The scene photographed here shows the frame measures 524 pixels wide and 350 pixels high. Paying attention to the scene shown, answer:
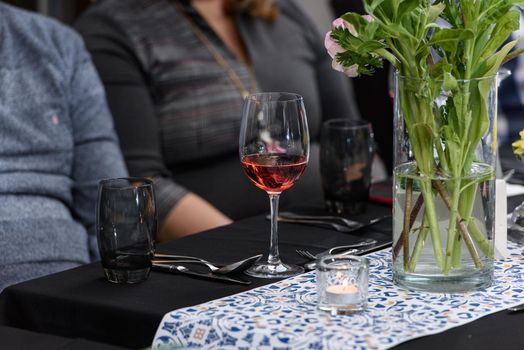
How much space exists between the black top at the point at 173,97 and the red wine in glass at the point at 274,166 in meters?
0.97

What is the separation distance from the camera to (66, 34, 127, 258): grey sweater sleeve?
1835 millimetres

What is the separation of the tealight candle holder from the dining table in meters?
0.09

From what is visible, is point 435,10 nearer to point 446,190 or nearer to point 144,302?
point 446,190

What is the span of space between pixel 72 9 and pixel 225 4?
1025 millimetres

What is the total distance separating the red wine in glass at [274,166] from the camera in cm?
112

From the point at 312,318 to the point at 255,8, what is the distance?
66.4 inches

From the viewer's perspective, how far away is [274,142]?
3.68ft

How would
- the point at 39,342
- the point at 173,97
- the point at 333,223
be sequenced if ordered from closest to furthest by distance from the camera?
1. the point at 39,342
2. the point at 333,223
3. the point at 173,97

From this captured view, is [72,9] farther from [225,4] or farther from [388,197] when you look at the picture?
[388,197]

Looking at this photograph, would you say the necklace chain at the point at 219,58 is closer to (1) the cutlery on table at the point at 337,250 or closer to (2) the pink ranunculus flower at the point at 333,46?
(1) the cutlery on table at the point at 337,250

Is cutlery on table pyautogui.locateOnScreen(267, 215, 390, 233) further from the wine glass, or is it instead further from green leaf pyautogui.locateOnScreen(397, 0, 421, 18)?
green leaf pyautogui.locateOnScreen(397, 0, 421, 18)

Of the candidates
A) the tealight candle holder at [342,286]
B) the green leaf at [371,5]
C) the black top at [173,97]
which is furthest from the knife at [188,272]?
the black top at [173,97]

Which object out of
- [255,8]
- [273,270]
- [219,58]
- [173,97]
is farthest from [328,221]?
[255,8]

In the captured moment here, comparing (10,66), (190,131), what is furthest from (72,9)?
(10,66)
